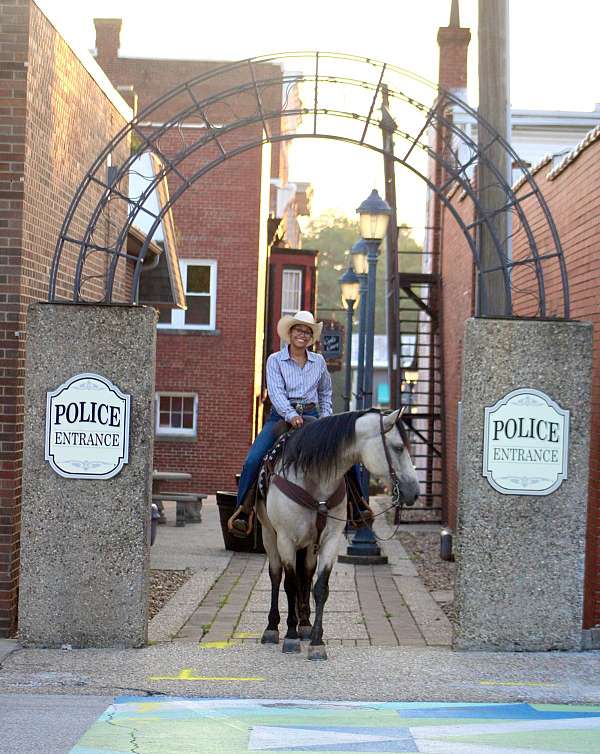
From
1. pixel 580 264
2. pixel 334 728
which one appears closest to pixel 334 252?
pixel 580 264

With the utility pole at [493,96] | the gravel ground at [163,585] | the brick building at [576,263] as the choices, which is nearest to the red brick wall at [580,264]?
the brick building at [576,263]

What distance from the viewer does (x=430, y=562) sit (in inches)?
658

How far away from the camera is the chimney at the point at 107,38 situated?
3334 cm

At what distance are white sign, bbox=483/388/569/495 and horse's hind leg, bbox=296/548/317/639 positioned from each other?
158 centimetres

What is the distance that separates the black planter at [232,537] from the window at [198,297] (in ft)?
42.1

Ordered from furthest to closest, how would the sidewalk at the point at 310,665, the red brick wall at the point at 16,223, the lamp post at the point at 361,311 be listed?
the lamp post at the point at 361,311, the red brick wall at the point at 16,223, the sidewalk at the point at 310,665

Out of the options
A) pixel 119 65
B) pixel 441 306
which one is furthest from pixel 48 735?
pixel 119 65

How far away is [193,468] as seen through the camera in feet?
95.9

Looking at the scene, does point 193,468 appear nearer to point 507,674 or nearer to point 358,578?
point 358,578

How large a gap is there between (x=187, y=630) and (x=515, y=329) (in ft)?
12.4

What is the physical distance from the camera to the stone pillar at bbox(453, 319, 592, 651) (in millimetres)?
9719

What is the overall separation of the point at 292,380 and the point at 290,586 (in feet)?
5.35

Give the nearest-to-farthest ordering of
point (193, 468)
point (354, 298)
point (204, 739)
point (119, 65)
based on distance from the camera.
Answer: point (204, 739)
point (354, 298)
point (193, 468)
point (119, 65)

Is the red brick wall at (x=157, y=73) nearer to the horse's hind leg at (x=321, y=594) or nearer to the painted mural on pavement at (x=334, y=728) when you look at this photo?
the horse's hind leg at (x=321, y=594)
